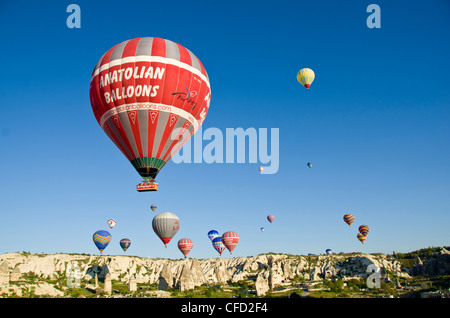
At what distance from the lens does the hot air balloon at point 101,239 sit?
77688 mm

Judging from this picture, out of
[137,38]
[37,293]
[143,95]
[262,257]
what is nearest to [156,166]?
[143,95]

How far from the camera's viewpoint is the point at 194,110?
105ft

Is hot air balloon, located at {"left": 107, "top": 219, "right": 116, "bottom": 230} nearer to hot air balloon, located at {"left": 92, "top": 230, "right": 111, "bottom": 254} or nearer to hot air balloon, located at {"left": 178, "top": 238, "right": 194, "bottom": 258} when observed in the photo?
hot air balloon, located at {"left": 92, "top": 230, "right": 111, "bottom": 254}

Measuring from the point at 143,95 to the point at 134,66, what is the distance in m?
2.63

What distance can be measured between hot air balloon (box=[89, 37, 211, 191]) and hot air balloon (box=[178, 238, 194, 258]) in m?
62.1

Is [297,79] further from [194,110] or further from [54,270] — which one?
[54,270]

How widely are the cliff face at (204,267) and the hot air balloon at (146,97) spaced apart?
6633cm

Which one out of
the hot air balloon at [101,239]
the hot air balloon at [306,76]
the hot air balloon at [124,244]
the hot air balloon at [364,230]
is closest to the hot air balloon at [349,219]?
the hot air balloon at [364,230]

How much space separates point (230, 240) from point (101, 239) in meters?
30.6

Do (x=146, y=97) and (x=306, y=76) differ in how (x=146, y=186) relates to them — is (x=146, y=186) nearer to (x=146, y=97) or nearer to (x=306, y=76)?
(x=146, y=97)

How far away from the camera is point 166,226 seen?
7250cm

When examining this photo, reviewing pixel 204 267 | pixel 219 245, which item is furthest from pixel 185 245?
pixel 204 267

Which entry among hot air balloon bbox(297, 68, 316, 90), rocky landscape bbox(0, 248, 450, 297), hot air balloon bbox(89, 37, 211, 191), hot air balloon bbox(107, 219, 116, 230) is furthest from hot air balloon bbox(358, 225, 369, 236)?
hot air balloon bbox(89, 37, 211, 191)
